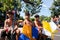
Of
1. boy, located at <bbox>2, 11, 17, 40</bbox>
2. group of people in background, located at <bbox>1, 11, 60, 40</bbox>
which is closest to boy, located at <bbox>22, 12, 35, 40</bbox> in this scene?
group of people in background, located at <bbox>1, 11, 60, 40</bbox>

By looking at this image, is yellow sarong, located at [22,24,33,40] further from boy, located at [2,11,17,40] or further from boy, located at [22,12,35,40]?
boy, located at [2,11,17,40]

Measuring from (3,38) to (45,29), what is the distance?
2.60m

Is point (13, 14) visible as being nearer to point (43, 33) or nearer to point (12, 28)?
point (12, 28)

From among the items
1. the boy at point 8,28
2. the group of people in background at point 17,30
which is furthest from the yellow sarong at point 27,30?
the boy at point 8,28

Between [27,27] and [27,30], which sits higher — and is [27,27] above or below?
above

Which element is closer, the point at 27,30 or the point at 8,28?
the point at 8,28

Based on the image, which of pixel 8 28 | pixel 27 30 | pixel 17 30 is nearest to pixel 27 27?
pixel 27 30

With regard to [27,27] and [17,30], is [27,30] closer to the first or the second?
[27,27]

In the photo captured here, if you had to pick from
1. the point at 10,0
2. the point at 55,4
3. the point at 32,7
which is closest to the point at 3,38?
the point at 10,0

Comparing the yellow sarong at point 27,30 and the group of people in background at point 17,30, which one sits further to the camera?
the yellow sarong at point 27,30

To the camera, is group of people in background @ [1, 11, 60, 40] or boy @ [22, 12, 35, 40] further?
boy @ [22, 12, 35, 40]

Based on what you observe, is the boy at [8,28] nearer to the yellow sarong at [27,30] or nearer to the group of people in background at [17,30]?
the group of people in background at [17,30]

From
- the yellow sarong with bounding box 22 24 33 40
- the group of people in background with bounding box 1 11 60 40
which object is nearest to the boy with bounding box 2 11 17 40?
the group of people in background with bounding box 1 11 60 40

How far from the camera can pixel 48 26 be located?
11.6 m
